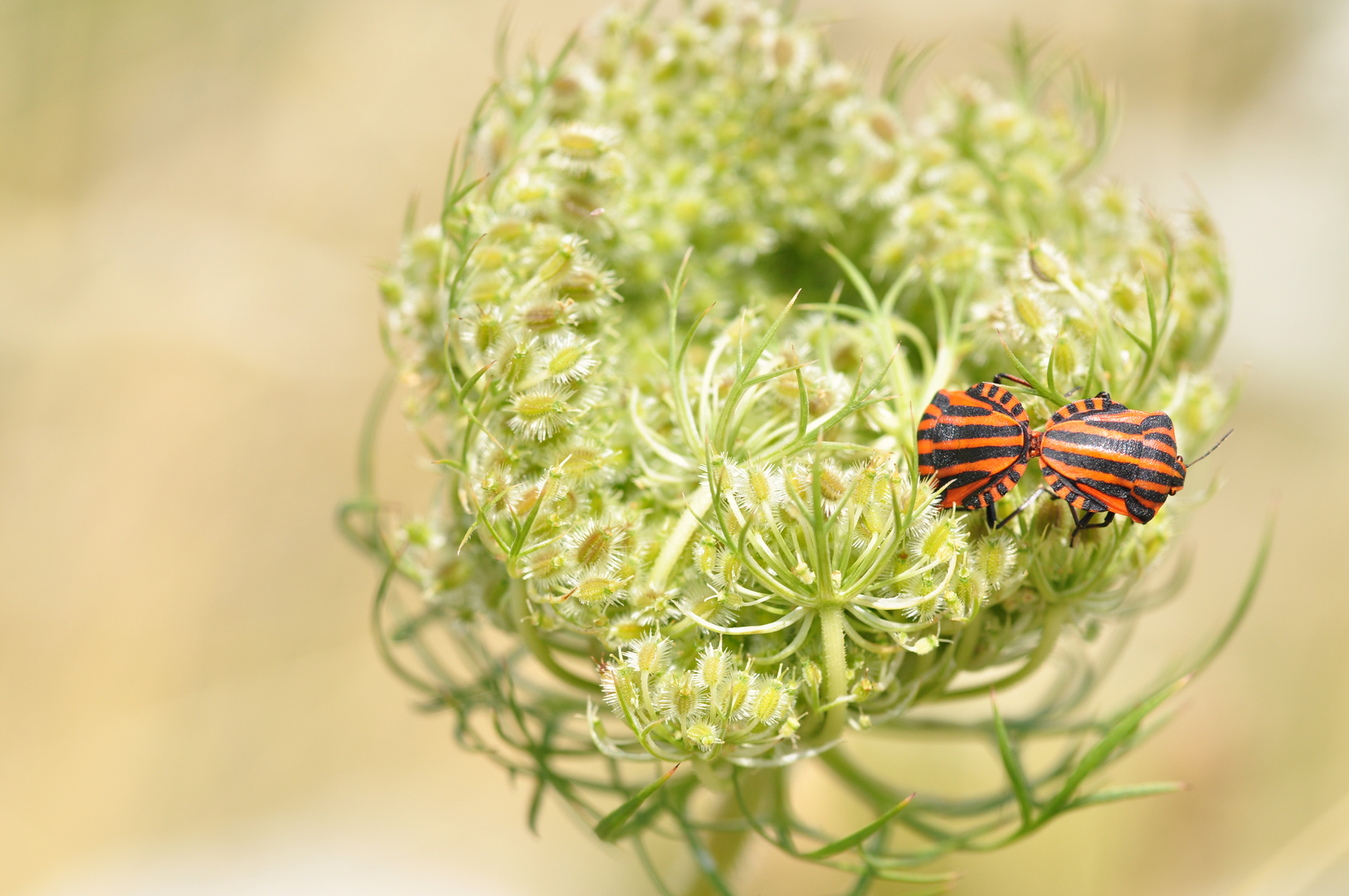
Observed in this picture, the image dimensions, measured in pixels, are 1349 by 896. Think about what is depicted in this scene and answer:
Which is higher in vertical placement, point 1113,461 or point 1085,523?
point 1113,461

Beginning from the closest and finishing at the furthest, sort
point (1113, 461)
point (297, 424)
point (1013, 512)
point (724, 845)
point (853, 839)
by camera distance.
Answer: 1. point (1113, 461)
2. point (1013, 512)
3. point (853, 839)
4. point (724, 845)
5. point (297, 424)

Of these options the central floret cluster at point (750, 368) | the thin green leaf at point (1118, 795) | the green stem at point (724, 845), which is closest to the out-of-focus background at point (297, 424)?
the green stem at point (724, 845)

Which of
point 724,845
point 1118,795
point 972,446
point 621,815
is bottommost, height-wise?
point 724,845

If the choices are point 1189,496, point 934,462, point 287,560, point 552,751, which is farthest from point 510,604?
point 287,560

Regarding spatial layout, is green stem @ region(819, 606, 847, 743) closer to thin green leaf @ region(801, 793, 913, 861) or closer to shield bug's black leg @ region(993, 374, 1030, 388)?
thin green leaf @ region(801, 793, 913, 861)

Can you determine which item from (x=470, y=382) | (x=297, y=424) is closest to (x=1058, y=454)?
(x=470, y=382)

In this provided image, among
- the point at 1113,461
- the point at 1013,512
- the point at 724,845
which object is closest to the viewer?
the point at 1113,461

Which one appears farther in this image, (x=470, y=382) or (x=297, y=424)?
(x=297, y=424)

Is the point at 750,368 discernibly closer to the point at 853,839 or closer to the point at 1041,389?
the point at 1041,389

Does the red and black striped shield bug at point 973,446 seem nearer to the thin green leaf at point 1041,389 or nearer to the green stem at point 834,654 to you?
the thin green leaf at point 1041,389
